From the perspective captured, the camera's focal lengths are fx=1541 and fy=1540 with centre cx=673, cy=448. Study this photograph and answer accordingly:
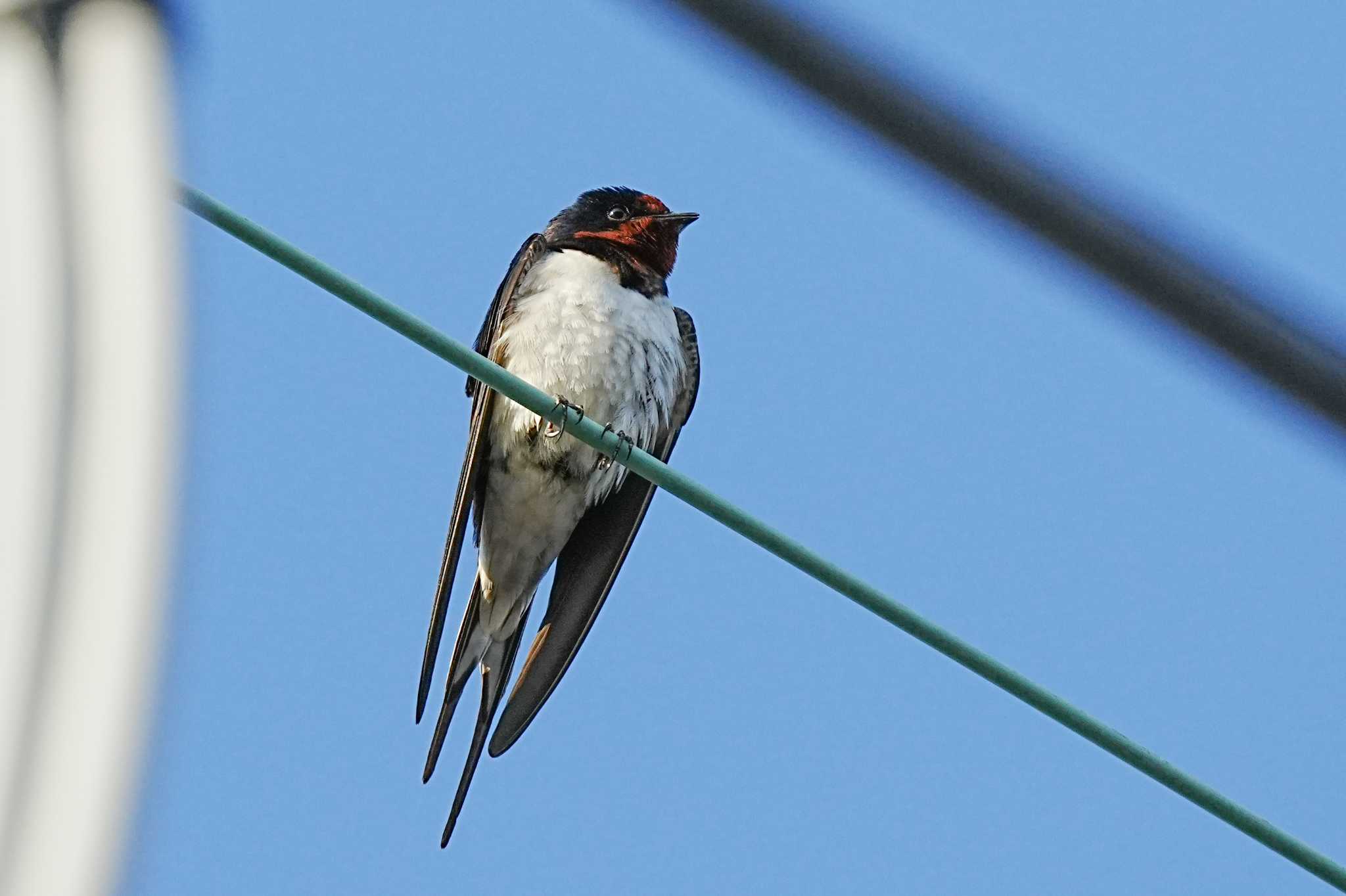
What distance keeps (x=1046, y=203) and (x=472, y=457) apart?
4564 millimetres

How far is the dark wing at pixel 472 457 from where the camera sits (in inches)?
186

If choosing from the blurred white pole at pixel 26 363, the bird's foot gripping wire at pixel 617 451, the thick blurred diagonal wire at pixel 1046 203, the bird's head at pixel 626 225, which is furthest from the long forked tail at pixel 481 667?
the thick blurred diagonal wire at pixel 1046 203

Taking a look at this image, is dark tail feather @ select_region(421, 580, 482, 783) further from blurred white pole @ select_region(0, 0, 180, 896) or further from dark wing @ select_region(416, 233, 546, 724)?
blurred white pole @ select_region(0, 0, 180, 896)

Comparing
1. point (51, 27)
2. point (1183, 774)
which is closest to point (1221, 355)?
point (51, 27)

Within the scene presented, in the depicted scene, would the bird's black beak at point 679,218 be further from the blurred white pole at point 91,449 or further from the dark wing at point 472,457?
the blurred white pole at point 91,449

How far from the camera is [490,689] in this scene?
5.19 m

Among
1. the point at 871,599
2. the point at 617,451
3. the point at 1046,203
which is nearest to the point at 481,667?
Answer: the point at 617,451

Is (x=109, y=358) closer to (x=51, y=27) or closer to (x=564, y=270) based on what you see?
(x=51, y=27)

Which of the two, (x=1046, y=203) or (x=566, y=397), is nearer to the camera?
(x=1046, y=203)

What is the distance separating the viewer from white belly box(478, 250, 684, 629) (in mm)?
5312

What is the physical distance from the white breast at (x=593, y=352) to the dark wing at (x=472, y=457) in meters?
0.07

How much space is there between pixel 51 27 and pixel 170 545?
0.37m

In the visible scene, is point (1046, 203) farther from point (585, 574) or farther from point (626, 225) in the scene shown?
point (626, 225)

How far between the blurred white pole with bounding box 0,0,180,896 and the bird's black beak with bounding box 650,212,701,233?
16.6ft
